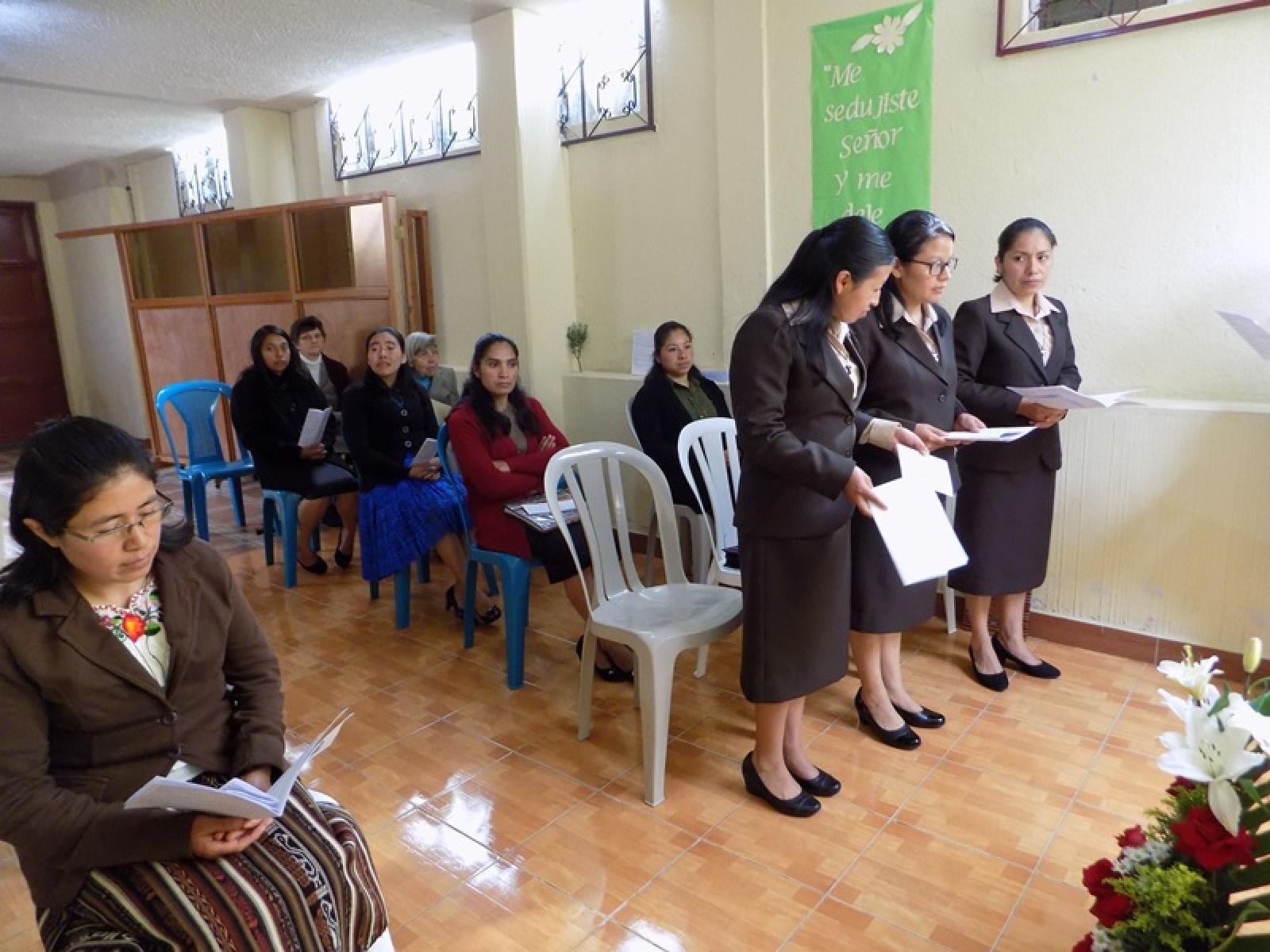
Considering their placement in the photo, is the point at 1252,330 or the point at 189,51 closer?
the point at 1252,330

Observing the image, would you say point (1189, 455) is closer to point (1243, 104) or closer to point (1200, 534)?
point (1200, 534)

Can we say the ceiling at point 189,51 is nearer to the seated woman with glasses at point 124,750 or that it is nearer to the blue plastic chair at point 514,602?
the blue plastic chair at point 514,602

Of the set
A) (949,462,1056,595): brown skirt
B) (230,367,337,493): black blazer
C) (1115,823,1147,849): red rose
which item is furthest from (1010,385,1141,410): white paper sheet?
(230,367,337,493): black blazer

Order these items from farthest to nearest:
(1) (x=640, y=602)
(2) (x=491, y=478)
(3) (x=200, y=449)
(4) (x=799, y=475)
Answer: (3) (x=200, y=449)
(2) (x=491, y=478)
(1) (x=640, y=602)
(4) (x=799, y=475)

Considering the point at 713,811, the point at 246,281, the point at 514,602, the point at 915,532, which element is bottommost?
the point at 713,811

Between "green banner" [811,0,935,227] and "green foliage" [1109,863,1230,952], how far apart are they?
263 cm

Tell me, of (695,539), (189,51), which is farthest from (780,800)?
(189,51)

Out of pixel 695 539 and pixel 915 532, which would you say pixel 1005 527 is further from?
pixel 695 539

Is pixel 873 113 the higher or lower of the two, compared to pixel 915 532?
higher

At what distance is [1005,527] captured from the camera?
2678 mm

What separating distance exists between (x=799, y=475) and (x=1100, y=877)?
93 centimetres

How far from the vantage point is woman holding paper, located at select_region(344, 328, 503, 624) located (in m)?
3.36

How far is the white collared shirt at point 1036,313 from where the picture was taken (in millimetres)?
2564

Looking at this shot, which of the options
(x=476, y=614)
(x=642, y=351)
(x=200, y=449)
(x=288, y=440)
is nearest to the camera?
(x=476, y=614)
